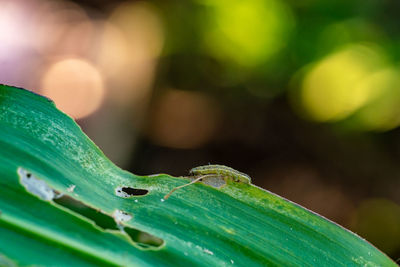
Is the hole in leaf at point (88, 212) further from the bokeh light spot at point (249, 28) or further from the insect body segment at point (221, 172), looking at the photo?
the bokeh light spot at point (249, 28)

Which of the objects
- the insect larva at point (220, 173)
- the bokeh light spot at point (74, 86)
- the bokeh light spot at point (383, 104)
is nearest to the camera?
the insect larva at point (220, 173)

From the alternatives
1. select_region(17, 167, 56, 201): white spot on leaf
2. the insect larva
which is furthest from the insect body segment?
select_region(17, 167, 56, 201): white spot on leaf

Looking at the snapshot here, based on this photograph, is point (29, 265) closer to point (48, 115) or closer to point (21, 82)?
point (48, 115)

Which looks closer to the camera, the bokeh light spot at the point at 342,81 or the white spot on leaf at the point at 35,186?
the white spot on leaf at the point at 35,186

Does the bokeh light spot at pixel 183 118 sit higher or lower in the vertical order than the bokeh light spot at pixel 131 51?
lower

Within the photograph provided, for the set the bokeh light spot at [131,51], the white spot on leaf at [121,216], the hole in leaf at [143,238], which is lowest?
the hole in leaf at [143,238]

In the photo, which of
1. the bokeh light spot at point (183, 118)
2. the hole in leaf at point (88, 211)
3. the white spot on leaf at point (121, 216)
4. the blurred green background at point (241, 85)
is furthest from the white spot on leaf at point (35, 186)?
the bokeh light spot at point (183, 118)
